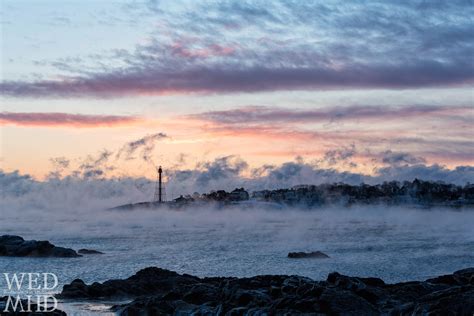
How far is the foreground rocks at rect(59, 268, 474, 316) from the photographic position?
20.5 metres

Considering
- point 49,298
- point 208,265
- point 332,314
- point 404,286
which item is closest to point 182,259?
point 208,265

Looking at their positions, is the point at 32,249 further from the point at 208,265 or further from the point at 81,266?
the point at 208,265

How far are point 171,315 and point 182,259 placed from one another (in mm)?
35929

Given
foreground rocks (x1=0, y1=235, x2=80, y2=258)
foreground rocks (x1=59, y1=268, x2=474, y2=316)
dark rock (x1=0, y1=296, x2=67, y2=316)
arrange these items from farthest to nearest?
foreground rocks (x1=0, y1=235, x2=80, y2=258) < dark rock (x1=0, y1=296, x2=67, y2=316) < foreground rocks (x1=59, y1=268, x2=474, y2=316)

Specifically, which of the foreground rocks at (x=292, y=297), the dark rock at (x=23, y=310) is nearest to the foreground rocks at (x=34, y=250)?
the foreground rocks at (x=292, y=297)

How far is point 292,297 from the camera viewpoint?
70.7 feet

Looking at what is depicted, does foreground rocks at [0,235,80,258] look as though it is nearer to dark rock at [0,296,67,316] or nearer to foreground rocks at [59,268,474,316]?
foreground rocks at [59,268,474,316]

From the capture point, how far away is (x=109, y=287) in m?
31.1

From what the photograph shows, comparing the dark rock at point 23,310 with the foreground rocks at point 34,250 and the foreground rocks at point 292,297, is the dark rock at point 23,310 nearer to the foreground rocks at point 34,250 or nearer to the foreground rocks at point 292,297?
the foreground rocks at point 292,297

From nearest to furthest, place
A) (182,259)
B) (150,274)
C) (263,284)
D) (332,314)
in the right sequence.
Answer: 1. (332,314)
2. (263,284)
3. (150,274)
4. (182,259)

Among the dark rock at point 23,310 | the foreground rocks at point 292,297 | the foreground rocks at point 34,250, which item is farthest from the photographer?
the foreground rocks at point 34,250

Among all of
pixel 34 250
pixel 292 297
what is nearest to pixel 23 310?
pixel 292 297

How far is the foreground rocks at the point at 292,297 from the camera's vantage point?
20.5 meters

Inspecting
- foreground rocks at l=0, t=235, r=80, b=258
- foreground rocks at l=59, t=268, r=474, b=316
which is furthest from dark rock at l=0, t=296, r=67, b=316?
foreground rocks at l=0, t=235, r=80, b=258
